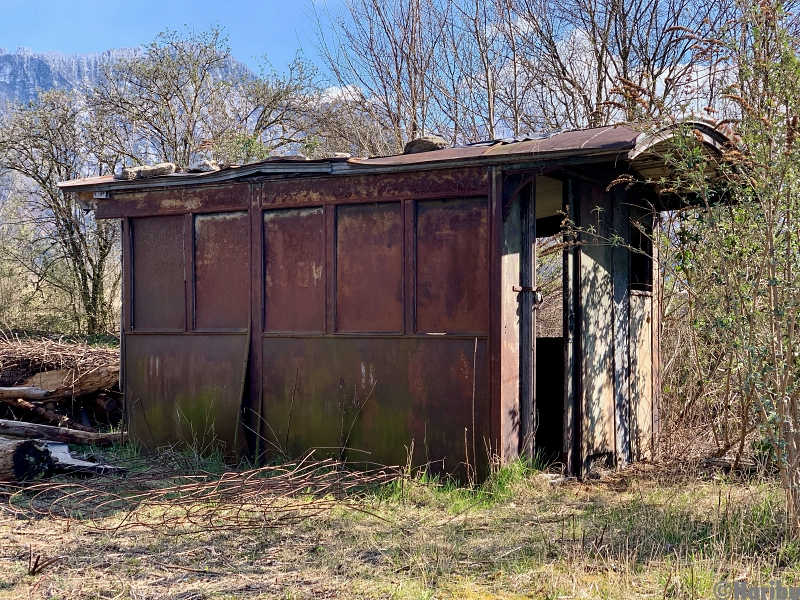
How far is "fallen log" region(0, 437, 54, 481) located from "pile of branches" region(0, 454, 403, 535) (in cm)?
16

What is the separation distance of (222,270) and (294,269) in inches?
36.0

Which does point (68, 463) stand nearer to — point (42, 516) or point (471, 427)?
point (42, 516)

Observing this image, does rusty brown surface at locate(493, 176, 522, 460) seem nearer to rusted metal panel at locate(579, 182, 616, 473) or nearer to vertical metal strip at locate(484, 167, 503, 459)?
vertical metal strip at locate(484, 167, 503, 459)

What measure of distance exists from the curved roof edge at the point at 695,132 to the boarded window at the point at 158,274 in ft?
16.4

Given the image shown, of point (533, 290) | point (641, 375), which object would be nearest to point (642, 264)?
point (641, 375)

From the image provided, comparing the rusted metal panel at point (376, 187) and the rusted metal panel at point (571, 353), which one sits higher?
the rusted metal panel at point (376, 187)

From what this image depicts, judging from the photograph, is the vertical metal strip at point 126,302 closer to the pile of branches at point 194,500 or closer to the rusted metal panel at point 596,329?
the pile of branches at point 194,500

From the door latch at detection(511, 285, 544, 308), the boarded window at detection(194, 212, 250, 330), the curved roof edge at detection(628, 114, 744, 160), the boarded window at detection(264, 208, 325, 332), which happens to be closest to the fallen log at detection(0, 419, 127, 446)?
the boarded window at detection(194, 212, 250, 330)

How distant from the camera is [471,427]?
7297 millimetres

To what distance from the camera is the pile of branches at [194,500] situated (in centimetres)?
607

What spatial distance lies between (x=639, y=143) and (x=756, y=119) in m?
1.42

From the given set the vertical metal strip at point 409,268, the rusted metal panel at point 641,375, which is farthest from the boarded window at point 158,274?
the rusted metal panel at point 641,375

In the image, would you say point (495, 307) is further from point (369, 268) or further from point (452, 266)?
point (369, 268)

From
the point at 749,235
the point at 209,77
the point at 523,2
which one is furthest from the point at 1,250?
the point at 749,235
